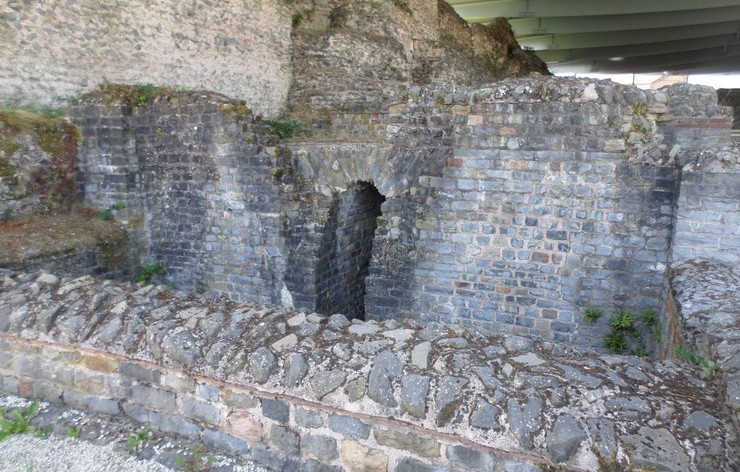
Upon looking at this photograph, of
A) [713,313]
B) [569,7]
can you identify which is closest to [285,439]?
[713,313]

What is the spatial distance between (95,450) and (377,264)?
366 centimetres

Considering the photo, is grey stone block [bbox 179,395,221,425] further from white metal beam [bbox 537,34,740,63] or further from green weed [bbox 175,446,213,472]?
white metal beam [bbox 537,34,740,63]

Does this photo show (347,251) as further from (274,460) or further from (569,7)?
(569,7)

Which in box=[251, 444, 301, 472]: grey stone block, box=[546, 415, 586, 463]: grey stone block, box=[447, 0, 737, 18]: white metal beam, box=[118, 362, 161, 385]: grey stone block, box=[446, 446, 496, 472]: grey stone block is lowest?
box=[251, 444, 301, 472]: grey stone block

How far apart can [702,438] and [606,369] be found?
0.47 metres

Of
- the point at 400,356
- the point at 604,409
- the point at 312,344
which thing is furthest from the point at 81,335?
the point at 604,409

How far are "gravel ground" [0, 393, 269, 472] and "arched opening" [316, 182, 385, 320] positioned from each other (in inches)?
154

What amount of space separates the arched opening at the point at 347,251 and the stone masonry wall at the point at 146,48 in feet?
13.9

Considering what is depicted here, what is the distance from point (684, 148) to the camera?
15.8 feet

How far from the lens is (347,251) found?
24.0ft

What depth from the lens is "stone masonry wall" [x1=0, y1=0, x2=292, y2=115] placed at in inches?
268

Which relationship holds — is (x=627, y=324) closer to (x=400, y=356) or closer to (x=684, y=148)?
(x=684, y=148)

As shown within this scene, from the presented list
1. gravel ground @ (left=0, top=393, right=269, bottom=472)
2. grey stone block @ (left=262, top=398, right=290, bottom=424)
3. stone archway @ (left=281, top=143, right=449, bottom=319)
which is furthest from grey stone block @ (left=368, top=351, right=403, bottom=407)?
stone archway @ (left=281, top=143, right=449, bottom=319)

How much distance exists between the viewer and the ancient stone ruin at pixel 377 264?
224 cm
